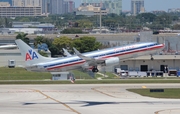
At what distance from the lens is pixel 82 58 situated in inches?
4028

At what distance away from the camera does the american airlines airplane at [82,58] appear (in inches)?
3979

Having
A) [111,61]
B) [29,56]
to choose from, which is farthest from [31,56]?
[111,61]

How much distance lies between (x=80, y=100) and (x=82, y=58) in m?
23.0

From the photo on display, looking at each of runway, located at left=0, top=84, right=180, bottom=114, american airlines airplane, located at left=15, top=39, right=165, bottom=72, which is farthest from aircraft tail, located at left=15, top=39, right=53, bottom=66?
runway, located at left=0, top=84, right=180, bottom=114

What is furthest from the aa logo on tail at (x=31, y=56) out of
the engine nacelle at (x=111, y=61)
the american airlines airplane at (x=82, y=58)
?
the engine nacelle at (x=111, y=61)

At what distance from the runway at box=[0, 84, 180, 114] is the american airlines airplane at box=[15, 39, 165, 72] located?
10.4 feet

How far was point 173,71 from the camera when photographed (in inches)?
5069

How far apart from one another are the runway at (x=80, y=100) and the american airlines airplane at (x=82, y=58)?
316 centimetres

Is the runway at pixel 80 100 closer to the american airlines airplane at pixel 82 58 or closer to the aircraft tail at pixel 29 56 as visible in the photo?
the american airlines airplane at pixel 82 58

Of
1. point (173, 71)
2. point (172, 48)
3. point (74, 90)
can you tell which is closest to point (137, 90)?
Result: point (74, 90)

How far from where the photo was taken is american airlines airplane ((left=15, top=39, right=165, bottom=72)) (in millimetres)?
101062

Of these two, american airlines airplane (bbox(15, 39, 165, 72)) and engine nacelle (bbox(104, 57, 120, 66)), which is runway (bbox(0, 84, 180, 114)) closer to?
american airlines airplane (bbox(15, 39, 165, 72))

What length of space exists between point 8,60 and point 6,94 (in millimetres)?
64015

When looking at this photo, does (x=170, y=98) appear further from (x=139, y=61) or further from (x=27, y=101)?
(x=139, y=61)
